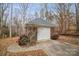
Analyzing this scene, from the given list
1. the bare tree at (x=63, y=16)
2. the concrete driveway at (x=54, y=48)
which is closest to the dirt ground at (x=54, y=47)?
the concrete driveway at (x=54, y=48)

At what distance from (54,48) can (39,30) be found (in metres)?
0.26

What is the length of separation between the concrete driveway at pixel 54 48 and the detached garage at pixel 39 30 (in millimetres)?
68

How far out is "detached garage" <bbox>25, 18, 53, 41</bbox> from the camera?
2.11 meters

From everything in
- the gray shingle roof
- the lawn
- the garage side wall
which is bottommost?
the lawn

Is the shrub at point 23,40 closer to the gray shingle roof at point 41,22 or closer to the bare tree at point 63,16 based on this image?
the gray shingle roof at point 41,22

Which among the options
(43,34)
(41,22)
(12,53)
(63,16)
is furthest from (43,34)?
(12,53)

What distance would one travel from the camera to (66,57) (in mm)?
2100

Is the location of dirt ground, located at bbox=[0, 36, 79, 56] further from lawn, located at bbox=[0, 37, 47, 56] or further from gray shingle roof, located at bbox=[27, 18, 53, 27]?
gray shingle roof, located at bbox=[27, 18, 53, 27]

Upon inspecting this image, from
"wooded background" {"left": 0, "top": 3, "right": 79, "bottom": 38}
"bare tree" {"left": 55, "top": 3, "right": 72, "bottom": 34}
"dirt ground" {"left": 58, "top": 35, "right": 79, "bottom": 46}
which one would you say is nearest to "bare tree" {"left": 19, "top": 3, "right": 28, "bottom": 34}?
"wooded background" {"left": 0, "top": 3, "right": 79, "bottom": 38}

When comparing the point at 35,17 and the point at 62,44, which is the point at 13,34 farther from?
the point at 62,44

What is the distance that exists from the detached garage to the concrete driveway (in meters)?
0.07

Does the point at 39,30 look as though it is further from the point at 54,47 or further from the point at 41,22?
the point at 54,47

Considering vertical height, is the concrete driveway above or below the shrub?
below

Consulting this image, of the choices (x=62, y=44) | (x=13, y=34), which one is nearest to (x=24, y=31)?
(x=13, y=34)
